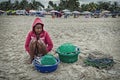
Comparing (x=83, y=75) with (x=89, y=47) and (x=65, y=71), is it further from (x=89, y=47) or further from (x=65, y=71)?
(x=89, y=47)

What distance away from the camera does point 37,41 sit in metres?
3.71

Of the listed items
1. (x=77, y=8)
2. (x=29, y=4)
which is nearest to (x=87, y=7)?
(x=77, y=8)

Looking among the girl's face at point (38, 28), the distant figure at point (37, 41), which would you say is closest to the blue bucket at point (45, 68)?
the distant figure at point (37, 41)

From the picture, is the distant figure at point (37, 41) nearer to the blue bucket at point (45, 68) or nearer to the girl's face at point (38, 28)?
the girl's face at point (38, 28)

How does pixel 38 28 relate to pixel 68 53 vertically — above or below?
above

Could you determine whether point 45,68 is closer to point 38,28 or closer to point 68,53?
point 68,53

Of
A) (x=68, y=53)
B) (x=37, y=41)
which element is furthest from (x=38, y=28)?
(x=68, y=53)

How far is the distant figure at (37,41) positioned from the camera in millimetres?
3734

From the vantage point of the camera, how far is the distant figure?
373 centimetres

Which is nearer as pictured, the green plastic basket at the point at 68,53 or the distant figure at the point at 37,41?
the distant figure at the point at 37,41

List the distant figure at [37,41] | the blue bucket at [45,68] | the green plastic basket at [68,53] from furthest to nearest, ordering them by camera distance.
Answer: the green plastic basket at [68,53], the distant figure at [37,41], the blue bucket at [45,68]

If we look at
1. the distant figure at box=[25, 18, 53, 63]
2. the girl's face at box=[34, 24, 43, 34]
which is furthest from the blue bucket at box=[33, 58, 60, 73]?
the girl's face at box=[34, 24, 43, 34]

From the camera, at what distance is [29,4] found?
6412 centimetres

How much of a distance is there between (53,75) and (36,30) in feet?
3.18
